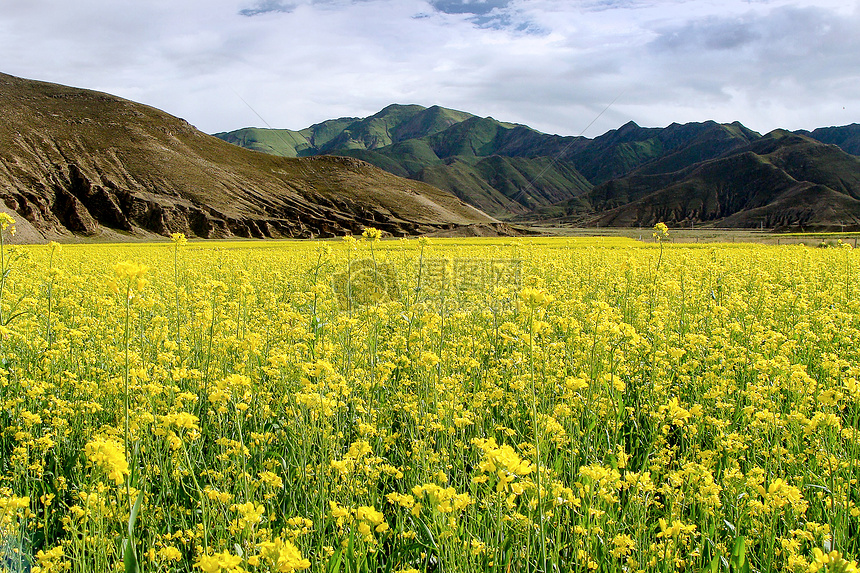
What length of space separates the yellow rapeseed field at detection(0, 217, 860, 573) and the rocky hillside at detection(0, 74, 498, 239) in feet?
183

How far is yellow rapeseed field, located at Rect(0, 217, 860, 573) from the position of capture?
2.54m

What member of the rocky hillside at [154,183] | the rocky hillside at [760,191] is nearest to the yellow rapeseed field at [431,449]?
the rocky hillside at [154,183]

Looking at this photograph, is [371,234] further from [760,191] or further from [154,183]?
[760,191]

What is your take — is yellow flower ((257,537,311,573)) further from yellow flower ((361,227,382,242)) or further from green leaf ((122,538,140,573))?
yellow flower ((361,227,382,242))

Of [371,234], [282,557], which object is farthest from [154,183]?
[282,557]

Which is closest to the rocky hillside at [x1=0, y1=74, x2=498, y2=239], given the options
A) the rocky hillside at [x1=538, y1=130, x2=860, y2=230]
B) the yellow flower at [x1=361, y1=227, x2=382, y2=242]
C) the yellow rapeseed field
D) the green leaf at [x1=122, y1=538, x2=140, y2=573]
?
the yellow flower at [x1=361, y1=227, x2=382, y2=242]

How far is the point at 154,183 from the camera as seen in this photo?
234 feet

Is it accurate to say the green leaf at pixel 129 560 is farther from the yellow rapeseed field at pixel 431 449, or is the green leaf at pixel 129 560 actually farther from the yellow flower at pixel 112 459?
the yellow flower at pixel 112 459

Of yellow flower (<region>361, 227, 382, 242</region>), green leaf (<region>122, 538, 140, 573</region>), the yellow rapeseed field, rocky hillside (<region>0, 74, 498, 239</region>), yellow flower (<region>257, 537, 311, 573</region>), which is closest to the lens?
yellow flower (<region>257, 537, 311, 573</region>)

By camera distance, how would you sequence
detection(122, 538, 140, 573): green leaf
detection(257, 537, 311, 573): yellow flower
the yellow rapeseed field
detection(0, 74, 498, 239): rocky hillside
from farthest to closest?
detection(0, 74, 498, 239): rocky hillside
the yellow rapeseed field
detection(122, 538, 140, 573): green leaf
detection(257, 537, 311, 573): yellow flower

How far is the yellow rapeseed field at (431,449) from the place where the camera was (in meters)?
2.54

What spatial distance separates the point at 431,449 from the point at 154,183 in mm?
79406

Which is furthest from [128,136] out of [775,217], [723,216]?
[723,216]

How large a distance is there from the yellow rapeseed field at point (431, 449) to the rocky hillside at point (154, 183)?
2200 inches
